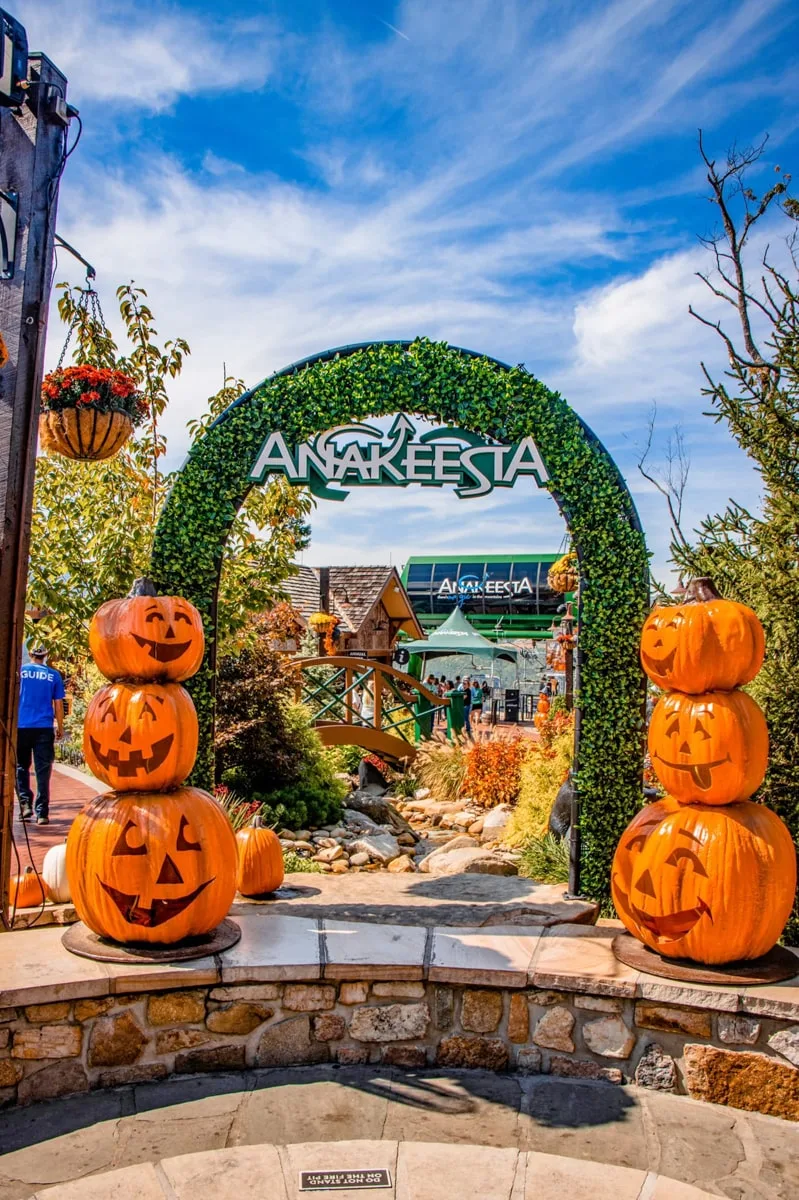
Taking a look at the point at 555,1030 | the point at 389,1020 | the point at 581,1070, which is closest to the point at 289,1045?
the point at 389,1020

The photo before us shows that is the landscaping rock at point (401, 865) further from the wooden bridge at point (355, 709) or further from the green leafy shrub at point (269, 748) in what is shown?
the wooden bridge at point (355, 709)

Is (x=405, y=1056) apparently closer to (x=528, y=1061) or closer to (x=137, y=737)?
(x=528, y=1061)

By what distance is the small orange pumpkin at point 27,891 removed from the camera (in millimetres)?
4797

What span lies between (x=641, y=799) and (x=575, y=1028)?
182 centimetres

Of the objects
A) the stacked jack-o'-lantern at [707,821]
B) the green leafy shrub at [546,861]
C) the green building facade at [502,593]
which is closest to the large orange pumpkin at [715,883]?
the stacked jack-o'-lantern at [707,821]

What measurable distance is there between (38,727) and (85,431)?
142 inches

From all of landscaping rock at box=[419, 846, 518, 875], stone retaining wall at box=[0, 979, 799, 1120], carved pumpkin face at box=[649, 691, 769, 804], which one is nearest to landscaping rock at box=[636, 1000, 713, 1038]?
stone retaining wall at box=[0, 979, 799, 1120]

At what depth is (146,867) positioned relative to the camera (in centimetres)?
389

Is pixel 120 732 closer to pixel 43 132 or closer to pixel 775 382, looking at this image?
pixel 43 132

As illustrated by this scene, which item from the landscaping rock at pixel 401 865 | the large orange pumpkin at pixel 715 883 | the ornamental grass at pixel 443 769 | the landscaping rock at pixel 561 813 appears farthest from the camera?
the ornamental grass at pixel 443 769

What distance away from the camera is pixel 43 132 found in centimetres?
439

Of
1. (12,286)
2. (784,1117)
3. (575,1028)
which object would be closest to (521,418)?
(12,286)

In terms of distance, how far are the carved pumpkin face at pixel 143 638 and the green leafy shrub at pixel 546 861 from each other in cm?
341

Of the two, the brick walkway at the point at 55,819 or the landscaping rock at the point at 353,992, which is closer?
the landscaping rock at the point at 353,992
